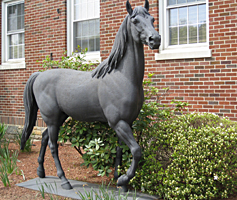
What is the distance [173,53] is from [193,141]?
2887mm

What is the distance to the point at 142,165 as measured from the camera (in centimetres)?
369

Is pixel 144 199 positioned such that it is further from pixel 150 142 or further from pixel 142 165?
pixel 150 142

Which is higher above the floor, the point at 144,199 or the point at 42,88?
the point at 42,88

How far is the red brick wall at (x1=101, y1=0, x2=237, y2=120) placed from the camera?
514 cm

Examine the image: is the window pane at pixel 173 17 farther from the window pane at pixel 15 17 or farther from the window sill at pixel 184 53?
the window pane at pixel 15 17

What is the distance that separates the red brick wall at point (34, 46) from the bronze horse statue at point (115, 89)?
12.3 feet

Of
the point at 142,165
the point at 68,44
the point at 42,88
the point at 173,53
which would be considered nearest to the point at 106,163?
the point at 142,165

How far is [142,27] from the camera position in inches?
116

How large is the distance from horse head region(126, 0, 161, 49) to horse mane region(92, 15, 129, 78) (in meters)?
0.14

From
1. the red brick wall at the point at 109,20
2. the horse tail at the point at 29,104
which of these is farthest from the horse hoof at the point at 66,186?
the red brick wall at the point at 109,20

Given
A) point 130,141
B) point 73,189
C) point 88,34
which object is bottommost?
point 73,189

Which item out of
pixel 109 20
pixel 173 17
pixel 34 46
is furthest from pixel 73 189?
pixel 34 46

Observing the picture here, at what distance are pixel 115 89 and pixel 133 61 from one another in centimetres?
41

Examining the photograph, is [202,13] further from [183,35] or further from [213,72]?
[213,72]
